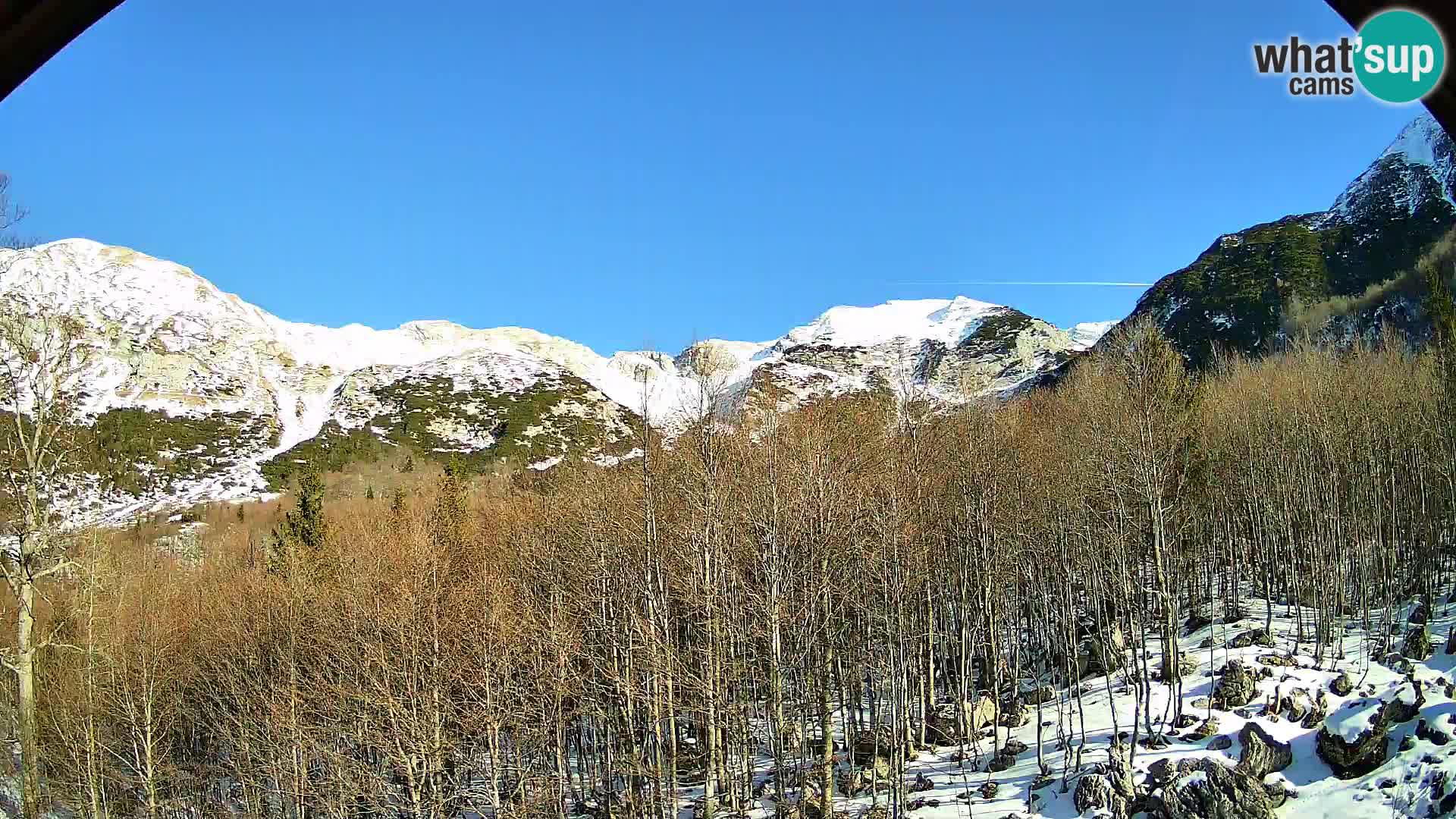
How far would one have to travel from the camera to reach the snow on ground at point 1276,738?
16.9 metres

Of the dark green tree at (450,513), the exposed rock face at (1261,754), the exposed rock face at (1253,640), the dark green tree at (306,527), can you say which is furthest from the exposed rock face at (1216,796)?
the dark green tree at (306,527)

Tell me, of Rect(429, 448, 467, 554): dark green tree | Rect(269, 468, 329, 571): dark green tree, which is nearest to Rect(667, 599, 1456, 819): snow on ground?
Rect(429, 448, 467, 554): dark green tree

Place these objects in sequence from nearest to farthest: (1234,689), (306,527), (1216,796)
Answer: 1. (1216,796)
2. (1234,689)
3. (306,527)

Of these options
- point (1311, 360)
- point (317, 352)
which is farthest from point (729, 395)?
point (317, 352)

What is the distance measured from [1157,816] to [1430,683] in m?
7.33

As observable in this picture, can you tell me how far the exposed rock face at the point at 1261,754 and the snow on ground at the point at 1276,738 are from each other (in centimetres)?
17

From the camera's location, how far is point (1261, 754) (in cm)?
1828

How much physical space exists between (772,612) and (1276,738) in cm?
1177

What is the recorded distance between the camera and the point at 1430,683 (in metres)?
19.0

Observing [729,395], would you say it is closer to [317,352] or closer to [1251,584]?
[1251,584]

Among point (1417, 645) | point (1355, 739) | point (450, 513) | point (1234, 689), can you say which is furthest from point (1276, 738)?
point (450, 513)

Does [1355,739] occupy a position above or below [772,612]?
below

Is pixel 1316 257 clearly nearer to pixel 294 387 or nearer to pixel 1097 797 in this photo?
pixel 1097 797

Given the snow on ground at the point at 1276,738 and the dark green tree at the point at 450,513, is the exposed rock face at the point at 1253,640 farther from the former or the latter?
the dark green tree at the point at 450,513
